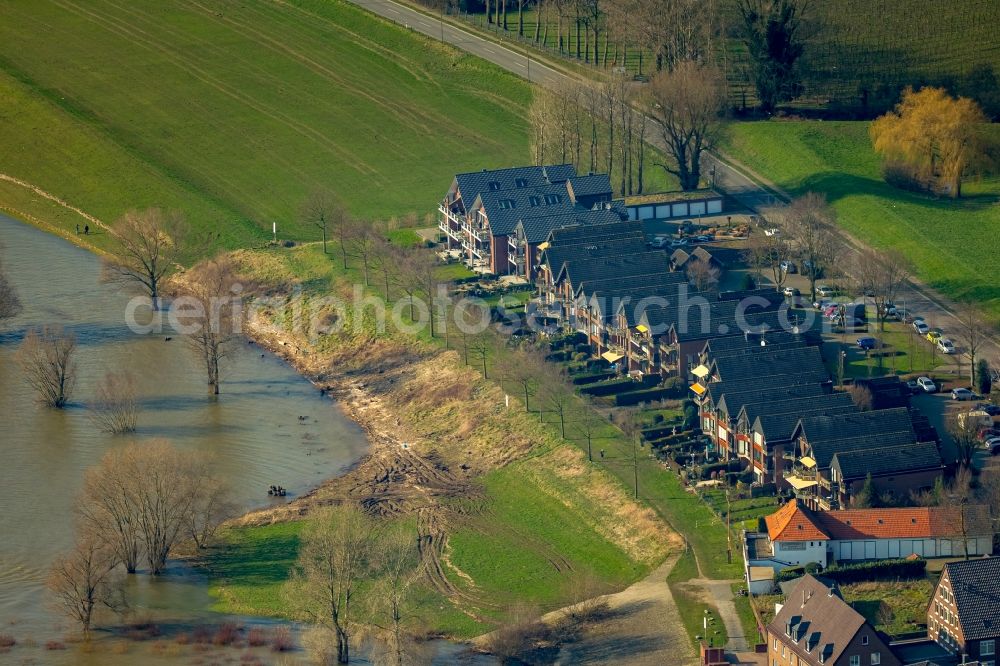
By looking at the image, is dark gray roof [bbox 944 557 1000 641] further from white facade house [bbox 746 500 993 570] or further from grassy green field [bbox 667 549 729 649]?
grassy green field [bbox 667 549 729 649]

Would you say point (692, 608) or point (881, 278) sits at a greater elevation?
point (881, 278)

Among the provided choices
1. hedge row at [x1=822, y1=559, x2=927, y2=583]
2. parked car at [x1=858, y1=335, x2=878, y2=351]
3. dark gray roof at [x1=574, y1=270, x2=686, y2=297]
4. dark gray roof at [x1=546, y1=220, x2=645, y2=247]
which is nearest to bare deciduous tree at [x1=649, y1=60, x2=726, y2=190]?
dark gray roof at [x1=546, y1=220, x2=645, y2=247]

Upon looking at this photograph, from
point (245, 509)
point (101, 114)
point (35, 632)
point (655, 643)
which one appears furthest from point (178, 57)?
point (655, 643)

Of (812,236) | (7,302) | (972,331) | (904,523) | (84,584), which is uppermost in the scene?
(812,236)

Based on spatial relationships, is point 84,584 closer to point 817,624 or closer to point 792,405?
point 817,624

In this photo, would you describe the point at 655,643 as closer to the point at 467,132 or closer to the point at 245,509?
the point at 245,509

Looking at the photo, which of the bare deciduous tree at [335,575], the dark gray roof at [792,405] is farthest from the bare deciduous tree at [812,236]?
the bare deciduous tree at [335,575]

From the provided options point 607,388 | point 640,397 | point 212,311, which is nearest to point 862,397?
point 640,397

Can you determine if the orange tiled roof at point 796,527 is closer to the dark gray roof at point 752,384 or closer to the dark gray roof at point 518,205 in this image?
the dark gray roof at point 752,384
